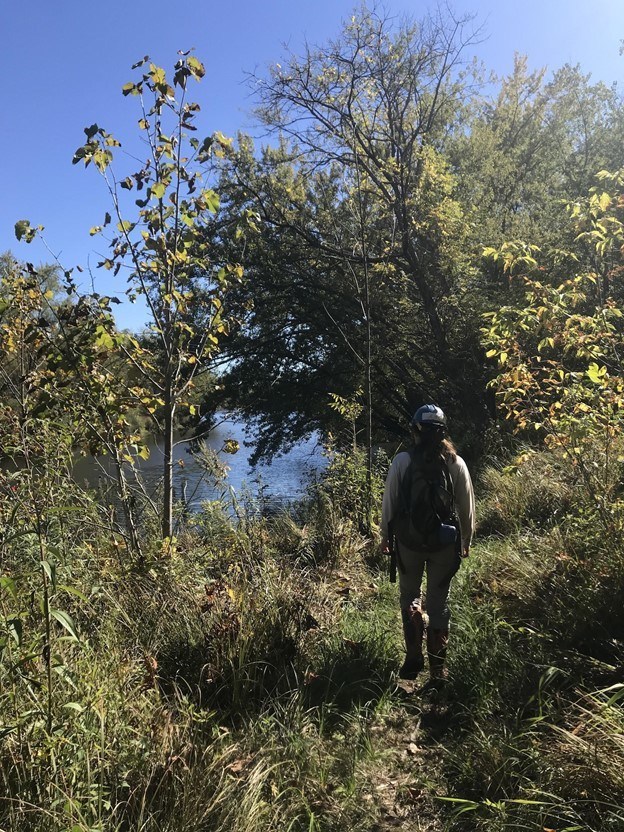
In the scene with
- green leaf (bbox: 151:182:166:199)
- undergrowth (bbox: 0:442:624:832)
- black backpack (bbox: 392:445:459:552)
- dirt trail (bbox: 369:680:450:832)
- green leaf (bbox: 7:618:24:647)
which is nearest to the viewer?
green leaf (bbox: 7:618:24:647)

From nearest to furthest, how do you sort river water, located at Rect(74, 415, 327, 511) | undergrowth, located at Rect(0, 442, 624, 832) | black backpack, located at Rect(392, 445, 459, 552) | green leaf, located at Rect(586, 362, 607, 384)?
undergrowth, located at Rect(0, 442, 624, 832), green leaf, located at Rect(586, 362, 607, 384), black backpack, located at Rect(392, 445, 459, 552), river water, located at Rect(74, 415, 327, 511)

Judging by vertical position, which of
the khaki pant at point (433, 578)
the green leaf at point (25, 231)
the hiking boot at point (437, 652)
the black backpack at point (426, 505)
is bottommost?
the hiking boot at point (437, 652)

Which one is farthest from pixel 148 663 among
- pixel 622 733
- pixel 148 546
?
pixel 622 733

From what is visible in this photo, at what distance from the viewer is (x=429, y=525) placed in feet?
11.0

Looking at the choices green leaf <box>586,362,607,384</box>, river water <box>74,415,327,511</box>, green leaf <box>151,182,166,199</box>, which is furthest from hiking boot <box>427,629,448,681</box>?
green leaf <box>151,182,166,199</box>

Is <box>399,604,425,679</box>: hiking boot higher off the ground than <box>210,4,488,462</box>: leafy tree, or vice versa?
<box>210,4,488,462</box>: leafy tree

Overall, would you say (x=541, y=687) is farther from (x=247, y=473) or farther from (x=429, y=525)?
(x=247, y=473)

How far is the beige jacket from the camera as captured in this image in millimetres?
3506

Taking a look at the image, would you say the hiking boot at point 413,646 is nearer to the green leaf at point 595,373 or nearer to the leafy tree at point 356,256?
the green leaf at point 595,373

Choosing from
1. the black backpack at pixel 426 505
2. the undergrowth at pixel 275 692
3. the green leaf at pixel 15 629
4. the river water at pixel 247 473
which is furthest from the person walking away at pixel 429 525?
the green leaf at pixel 15 629

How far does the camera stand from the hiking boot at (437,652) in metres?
3.36

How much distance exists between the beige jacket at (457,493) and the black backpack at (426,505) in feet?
0.15

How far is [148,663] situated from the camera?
2.91 m

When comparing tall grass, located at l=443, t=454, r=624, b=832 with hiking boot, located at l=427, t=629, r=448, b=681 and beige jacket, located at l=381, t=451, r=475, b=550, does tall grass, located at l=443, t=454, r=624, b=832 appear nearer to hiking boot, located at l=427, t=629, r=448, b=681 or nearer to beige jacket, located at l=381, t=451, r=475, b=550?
hiking boot, located at l=427, t=629, r=448, b=681
